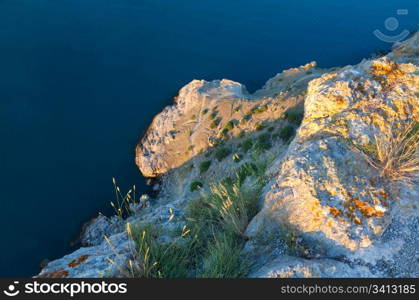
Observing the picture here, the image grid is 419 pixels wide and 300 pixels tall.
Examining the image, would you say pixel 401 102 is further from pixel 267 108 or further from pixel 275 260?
pixel 267 108

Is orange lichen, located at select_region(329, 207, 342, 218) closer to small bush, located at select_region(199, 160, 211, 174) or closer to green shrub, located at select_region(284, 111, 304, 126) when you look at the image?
green shrub, located at select_region(284, 111, 304, 126)

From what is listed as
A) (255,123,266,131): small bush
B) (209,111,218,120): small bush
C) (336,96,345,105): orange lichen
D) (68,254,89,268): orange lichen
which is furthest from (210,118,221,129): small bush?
(68,254,89,268): orange lichen

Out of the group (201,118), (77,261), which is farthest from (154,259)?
(201,118)

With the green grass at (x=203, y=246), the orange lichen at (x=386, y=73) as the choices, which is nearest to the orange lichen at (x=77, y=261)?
the green grass at (x=203, y=246)

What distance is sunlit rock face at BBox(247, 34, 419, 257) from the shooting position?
7969mm

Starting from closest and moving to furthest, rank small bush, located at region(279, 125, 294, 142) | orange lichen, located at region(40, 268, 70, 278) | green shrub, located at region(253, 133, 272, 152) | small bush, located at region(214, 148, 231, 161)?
orange lichen, located at region(40, 268, 70, 278) → small bush, located at region(279, 125, 294, 142) → green shrub, located at region(253, 133, 272, 152) → small bush, located at region(214, 148, 231, 161)

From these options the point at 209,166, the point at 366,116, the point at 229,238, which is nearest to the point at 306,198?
the point at 229,238

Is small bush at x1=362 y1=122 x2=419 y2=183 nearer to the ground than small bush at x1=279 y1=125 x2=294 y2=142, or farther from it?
farther from it

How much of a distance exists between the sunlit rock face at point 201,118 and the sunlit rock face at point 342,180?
49.7ft

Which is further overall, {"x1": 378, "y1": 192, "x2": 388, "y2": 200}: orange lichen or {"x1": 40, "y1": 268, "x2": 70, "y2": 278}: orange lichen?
{"x1": 40, "y1": 268, "x2": 70, "y2": 278}: orange lichen

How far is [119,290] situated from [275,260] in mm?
3587

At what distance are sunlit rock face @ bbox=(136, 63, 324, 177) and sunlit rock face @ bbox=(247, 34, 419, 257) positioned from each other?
597 inches

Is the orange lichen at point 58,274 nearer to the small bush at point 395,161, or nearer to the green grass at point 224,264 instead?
the green grass at point 224,264

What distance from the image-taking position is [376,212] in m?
8.04
